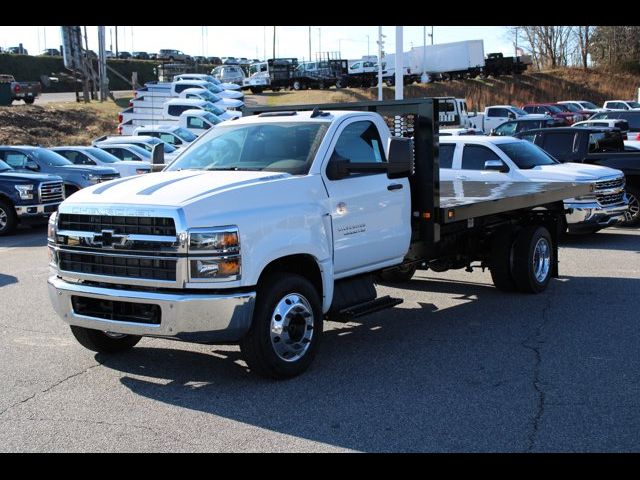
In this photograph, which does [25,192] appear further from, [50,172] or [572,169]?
[572,169]

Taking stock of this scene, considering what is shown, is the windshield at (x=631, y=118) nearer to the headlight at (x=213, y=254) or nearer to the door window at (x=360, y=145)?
the door window at (x=360, y=145)

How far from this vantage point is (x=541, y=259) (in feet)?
33.3

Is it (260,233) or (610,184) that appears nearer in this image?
(260,233)

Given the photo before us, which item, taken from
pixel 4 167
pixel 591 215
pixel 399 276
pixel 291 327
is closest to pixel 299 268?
pixel 291 327

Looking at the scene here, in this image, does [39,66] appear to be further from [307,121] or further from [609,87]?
[307,121]

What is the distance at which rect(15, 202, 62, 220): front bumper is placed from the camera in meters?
17.2

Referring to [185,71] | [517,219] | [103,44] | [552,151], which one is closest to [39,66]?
[185,71]

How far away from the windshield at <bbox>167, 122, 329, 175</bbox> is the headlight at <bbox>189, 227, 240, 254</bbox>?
1165mm

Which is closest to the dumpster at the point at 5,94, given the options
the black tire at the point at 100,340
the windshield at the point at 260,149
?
the windshield at the point at 260,149

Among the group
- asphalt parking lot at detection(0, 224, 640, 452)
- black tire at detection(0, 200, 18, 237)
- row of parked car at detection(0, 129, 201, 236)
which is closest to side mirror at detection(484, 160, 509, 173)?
asphalt parking lot at detection(0, 224, 640, 452)

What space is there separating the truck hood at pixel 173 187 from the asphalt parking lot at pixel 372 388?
4.95 feet

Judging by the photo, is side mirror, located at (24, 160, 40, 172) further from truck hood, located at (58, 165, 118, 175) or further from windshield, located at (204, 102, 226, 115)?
windshield, located at (204, 102, 226, 115)

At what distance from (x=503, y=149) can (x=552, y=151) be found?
278 centimetres

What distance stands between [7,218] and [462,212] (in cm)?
1211
